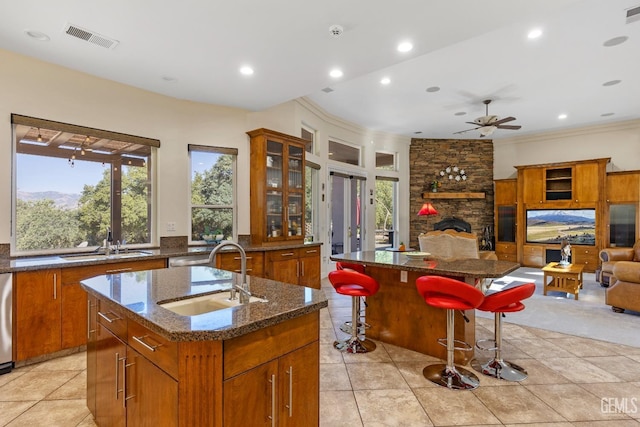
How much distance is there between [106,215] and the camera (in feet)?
13.7

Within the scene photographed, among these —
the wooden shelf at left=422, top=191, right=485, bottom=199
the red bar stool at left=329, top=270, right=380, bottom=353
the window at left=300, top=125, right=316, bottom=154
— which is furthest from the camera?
the wooden shelf at left=422, top=191, right=485, bottom=199

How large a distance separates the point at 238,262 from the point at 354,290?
1.84 meters

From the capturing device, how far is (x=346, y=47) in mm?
3256

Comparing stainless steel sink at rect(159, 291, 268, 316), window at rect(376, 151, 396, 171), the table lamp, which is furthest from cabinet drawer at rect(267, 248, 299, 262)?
the table lamp

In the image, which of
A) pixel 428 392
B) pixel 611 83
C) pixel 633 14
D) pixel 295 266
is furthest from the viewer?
pixel 611 83

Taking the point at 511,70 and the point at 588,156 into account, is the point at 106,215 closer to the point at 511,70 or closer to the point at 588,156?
the point at 511,70

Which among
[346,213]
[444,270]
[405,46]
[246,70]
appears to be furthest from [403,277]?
[346,213]

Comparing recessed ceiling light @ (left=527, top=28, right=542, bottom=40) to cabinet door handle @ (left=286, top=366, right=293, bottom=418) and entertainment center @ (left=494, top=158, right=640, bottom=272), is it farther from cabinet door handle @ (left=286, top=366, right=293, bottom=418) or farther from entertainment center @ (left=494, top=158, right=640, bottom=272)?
entertainment center @ (left=494, top=158, right=640, bottom=272)

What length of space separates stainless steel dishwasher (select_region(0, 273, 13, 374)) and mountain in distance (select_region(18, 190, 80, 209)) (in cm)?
111

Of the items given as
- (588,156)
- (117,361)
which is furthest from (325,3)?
(588,156)

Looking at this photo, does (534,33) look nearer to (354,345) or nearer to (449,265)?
(449,265)

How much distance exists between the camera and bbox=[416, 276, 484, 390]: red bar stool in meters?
2.49

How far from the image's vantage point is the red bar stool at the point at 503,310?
2.64 metres

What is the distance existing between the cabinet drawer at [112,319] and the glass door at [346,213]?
533cm
